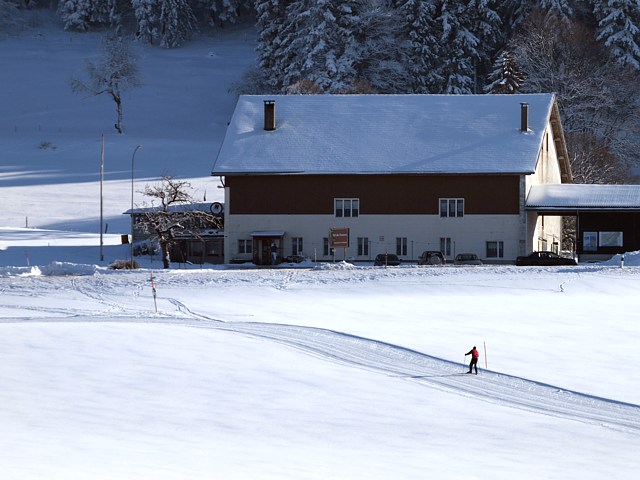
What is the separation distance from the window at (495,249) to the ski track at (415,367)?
2607 cm

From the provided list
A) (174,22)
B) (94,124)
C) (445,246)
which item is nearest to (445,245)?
(445,246)

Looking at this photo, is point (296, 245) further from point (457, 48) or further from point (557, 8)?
point (457, 48)

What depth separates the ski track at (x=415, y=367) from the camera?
26.7 metres

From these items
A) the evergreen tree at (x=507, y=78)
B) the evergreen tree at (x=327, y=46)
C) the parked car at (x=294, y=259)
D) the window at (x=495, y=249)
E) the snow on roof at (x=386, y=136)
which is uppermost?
the evergreen tree at (x=327, y=46)

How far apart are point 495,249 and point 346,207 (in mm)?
8166

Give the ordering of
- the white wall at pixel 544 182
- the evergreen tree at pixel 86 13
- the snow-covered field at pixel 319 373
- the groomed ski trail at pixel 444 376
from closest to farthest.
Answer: the snow-covered field at pixel 319 373 → the groomed ski trail at pixel 444 376 → the white wall at pixel 544 182 → the evergreen tree at pixel 86 13

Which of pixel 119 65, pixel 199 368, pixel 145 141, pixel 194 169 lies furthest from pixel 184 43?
pixel 199 368

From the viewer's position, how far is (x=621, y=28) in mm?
101000

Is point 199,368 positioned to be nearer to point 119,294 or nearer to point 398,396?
point 398,396

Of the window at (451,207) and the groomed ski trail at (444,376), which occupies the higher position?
the window at (451,207)

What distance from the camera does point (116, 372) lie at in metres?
29.5

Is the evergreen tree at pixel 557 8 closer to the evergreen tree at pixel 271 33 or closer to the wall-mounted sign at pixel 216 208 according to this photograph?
the evergreen tree at pixel 271 33

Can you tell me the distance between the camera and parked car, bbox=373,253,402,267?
60594 mm

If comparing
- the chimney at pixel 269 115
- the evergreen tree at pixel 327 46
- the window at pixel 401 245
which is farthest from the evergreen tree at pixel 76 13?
the window at pixel 401 245
